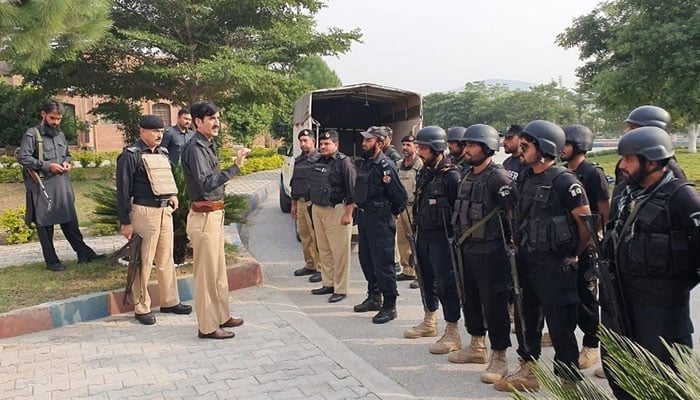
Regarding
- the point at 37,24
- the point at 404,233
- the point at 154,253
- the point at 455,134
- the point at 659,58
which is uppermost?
the point at 659,58

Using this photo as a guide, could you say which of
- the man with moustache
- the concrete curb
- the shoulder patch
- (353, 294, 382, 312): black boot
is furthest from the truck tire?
the shoulder patch

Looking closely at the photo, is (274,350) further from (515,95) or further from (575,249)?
(515,95)

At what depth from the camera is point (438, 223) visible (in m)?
4.27

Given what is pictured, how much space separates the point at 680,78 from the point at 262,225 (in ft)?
33.0

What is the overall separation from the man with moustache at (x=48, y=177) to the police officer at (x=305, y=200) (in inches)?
97.7

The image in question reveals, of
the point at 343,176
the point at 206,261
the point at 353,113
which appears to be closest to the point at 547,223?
the point at 206,261

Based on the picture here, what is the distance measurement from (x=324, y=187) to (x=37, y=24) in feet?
10.3

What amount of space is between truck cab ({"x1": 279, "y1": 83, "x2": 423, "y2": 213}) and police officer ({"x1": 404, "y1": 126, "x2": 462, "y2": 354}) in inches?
161

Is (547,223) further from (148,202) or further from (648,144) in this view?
(148,202)

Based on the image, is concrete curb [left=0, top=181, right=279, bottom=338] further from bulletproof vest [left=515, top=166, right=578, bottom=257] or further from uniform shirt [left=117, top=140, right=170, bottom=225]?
bulletproof vest [left=515, top=166, right=578, bottom=257]

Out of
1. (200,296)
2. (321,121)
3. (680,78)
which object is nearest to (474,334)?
(200,296)

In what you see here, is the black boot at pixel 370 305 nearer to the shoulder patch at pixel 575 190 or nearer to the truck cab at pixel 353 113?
the shoulder patch at pixel 575 190

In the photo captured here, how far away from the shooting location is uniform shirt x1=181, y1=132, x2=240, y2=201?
13.7 ft

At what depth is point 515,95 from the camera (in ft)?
172
